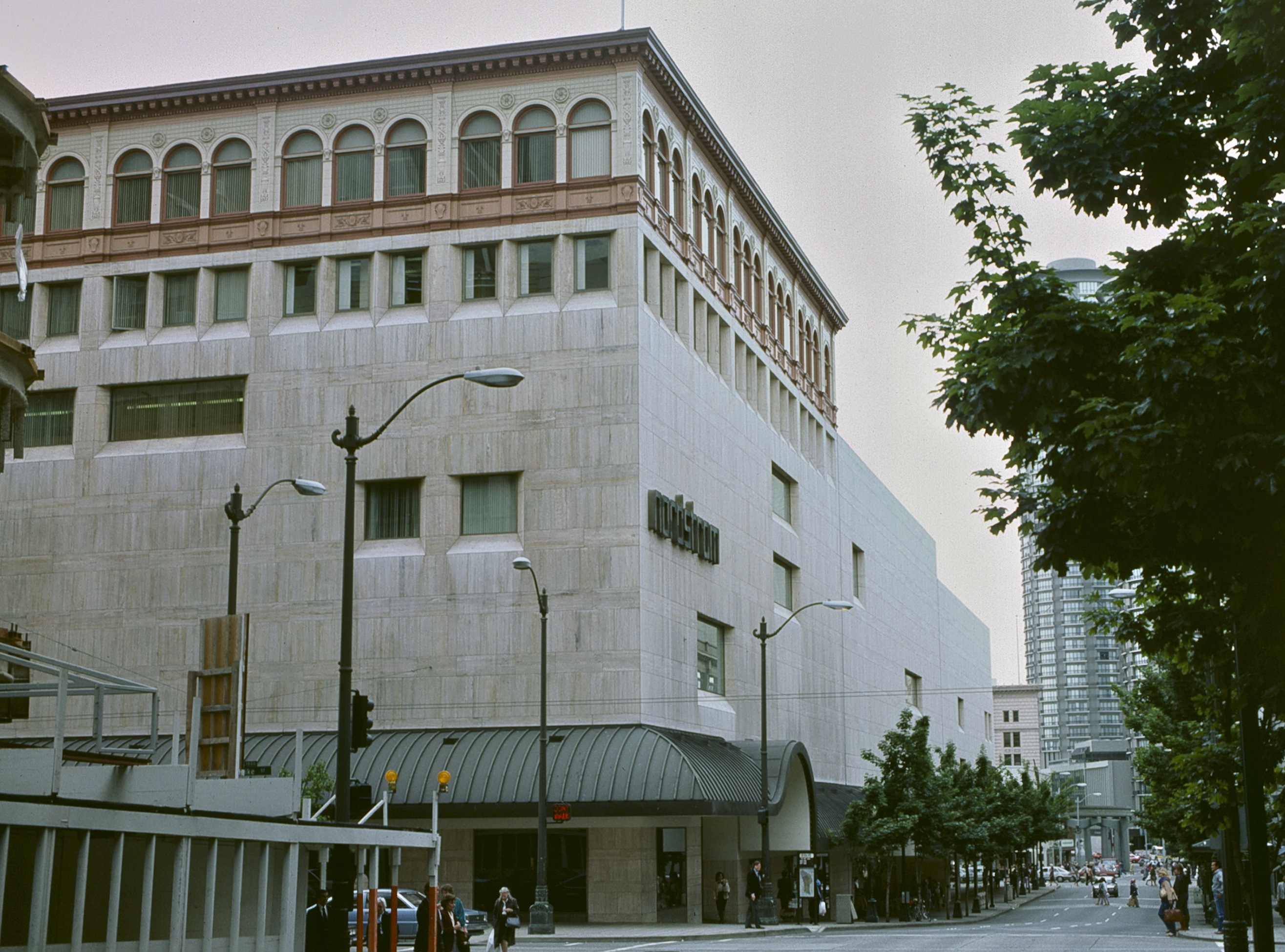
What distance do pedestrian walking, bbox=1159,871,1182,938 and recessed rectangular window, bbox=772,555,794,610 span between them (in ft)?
65.3

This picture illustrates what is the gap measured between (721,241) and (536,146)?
11519 mm

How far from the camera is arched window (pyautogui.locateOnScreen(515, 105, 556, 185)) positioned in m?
50.5

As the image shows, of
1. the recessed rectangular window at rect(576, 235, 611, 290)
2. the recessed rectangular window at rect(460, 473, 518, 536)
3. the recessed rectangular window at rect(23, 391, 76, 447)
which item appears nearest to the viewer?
the recessed rectangular window at rect(460, 473, 518, 536)

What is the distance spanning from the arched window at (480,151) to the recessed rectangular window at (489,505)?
9.96 meters

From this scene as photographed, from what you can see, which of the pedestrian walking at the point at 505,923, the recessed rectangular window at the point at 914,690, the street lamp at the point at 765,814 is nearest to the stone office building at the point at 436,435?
the street lamp at the point at 765,814

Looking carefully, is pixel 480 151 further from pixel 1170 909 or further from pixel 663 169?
pixel 1170 909

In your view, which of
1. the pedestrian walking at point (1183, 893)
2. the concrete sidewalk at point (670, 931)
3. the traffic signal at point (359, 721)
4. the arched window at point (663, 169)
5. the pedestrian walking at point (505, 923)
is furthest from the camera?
the arched window at point (663, 169)

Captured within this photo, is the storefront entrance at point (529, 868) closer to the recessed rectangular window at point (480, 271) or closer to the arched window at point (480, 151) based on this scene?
the recessed rectangular window at point (480, 271)

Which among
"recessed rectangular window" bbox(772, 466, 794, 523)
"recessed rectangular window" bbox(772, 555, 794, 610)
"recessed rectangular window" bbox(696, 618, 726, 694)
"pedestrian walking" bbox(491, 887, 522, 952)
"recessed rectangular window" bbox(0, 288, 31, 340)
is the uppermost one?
"recessed rectangular window" bbox(0, 288, 31, 340)

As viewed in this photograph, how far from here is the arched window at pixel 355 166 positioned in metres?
51.6

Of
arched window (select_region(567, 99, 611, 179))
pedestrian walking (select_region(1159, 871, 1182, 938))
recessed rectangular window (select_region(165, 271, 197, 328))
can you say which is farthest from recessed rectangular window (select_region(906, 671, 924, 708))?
recessed rectangular window (select_region(165, 271, 197, 328))

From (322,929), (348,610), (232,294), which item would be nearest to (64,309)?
(232,294)

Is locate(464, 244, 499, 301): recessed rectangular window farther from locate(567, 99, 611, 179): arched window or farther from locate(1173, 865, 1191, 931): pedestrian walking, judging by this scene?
locate(1173, 865, 1191, 931): pedestrian walking

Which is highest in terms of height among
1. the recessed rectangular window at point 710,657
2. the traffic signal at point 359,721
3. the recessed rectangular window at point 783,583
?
the recessed rectangular window at point 783,583
